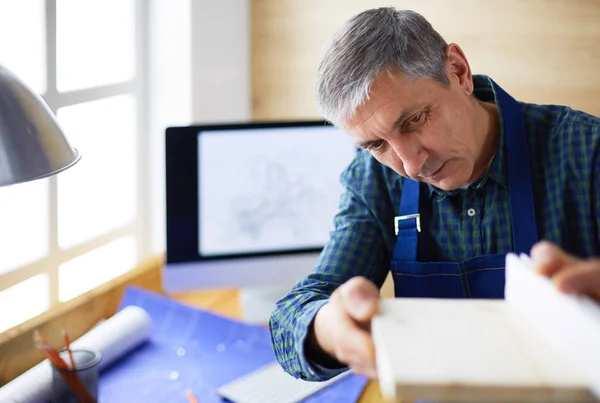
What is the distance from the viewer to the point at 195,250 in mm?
1744

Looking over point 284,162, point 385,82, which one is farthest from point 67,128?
point 385,82

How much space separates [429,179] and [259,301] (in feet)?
2.51

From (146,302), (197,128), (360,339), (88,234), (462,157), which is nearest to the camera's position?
(360,339)

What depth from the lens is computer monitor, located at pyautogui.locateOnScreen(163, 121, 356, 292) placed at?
1721 mm

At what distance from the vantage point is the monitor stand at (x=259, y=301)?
1.80m

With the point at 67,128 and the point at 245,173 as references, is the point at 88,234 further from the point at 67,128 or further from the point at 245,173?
the point at 245,173

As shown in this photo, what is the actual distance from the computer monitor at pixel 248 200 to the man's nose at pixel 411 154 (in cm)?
66

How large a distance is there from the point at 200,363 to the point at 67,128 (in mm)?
761

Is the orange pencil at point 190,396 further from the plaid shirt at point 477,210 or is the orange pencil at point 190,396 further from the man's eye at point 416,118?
the man's eye at point 416,118

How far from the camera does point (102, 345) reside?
1528 mm

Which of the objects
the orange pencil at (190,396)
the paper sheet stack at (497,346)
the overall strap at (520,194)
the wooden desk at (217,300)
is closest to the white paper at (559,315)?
the paper sheet stack at (497,346)

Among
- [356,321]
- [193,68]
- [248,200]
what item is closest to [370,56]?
[356,321]

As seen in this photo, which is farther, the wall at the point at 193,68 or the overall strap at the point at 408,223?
the wall at the point at 193,68

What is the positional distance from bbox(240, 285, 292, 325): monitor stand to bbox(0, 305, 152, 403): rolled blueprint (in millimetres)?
261
